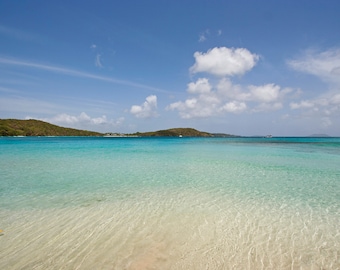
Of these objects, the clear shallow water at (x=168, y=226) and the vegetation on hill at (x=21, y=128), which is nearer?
the clear shallow water at (x=168, y=226)

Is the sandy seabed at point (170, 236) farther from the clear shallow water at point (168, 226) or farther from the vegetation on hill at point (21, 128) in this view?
the vegetation on hill at point (21, 128)

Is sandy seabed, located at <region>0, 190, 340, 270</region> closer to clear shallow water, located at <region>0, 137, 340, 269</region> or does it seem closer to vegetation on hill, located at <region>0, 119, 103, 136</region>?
clear shallow water, located at <region>0, 137, 340, 269</region>

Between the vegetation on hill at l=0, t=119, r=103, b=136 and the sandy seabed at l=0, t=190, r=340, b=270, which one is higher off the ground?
the vegetation on hill at l=0, t=119, r=103, b=136

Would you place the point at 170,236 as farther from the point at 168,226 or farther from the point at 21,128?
the point at 21,128

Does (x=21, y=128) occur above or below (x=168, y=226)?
above

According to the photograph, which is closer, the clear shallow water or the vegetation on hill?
the clear shallow water

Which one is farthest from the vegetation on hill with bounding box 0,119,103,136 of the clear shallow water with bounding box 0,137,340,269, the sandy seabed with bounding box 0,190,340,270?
the sandy seabed with bounding box 0,190,340,270

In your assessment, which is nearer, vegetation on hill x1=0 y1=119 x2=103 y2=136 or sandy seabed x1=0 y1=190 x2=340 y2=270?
sandy seabed x1=0 y1=190 x2=340 y2=270

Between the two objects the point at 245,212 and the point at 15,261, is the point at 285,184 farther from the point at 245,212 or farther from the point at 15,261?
the point at 15,261

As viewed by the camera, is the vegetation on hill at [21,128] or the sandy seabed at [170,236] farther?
the vegetation on hill at [21,128]

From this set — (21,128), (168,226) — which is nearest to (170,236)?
(168,226)

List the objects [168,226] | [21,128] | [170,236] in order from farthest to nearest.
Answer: [21,128]
[168,226]
[170,236]

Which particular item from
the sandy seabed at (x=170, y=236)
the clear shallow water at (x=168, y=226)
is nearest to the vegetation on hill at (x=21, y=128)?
the clear shallow water at (x=168, y=226)

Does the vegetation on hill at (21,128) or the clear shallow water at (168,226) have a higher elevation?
the vegetation on hill at (21,128)
